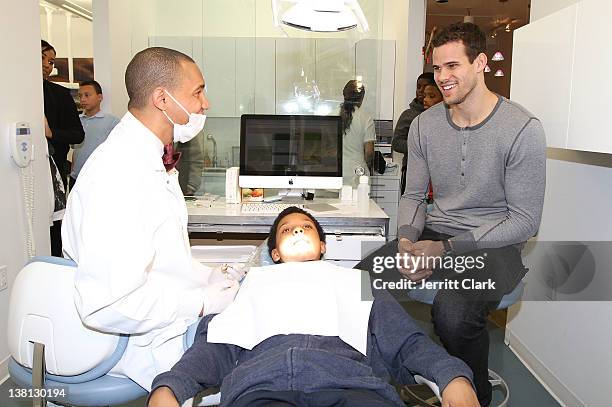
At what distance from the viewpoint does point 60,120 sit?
3951 millimetres

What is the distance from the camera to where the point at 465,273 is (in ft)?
7.16

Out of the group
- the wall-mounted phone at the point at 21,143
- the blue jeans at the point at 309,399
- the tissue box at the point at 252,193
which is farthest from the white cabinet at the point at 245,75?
the blue jeans at the point at 309,399

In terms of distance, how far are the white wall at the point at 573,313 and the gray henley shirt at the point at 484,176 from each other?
276 millimetres

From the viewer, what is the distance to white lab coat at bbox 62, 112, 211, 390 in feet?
4.68

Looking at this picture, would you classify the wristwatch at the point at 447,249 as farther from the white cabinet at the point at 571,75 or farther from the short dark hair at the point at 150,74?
the short dark hair at the point at 150,74

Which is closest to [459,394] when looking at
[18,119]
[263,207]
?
[263,207]

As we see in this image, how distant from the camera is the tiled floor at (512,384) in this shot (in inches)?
103

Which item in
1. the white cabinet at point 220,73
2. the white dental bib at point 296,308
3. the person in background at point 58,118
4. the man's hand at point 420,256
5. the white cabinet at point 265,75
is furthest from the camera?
the white cabinet at point 265,75

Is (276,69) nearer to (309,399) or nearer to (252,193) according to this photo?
(252,193)

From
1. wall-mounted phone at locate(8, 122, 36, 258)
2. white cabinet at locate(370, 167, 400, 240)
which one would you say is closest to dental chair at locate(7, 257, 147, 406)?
wall-mounted phone at locate(8, 122, 36, 258)

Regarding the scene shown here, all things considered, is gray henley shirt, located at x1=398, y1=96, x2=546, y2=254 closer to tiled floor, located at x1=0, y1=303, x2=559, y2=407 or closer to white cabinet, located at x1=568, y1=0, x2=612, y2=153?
white cabinet, located at x1=568, y1=0, x2=612, y2=153

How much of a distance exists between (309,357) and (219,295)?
0.42 metres

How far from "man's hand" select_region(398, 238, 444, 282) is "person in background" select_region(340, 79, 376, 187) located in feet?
5.37

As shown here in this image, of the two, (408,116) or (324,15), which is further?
(408,116)
